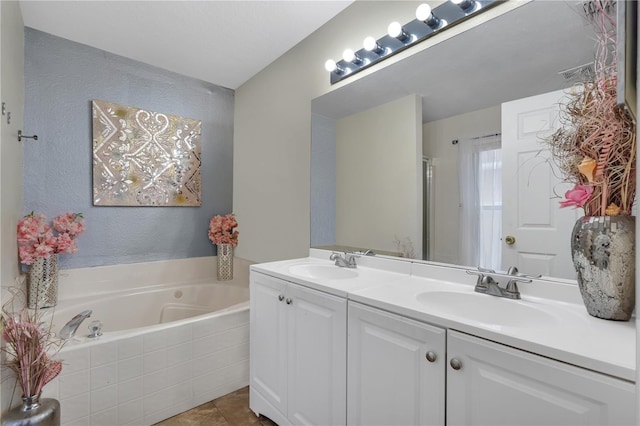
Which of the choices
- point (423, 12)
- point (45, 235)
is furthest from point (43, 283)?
point (423, 12)

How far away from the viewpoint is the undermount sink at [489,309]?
98 cm

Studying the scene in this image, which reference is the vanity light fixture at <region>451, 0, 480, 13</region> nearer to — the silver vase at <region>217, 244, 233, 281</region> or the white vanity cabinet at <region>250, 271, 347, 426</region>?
the white vanity cabinet at <region>250, 271, 347, 426</region>

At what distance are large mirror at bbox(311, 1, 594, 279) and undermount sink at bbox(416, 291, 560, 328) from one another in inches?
7.0

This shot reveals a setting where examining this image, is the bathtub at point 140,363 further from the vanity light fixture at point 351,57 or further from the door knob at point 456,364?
the vanity light fixture at point 351,57

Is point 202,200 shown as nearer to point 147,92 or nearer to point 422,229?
point 147,92

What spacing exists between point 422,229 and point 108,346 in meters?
1.69

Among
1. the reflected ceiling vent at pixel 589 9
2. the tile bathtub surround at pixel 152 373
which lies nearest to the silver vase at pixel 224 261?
the tile bathtub surround at pixel 152 373

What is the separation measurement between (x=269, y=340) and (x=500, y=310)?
1.07 metres

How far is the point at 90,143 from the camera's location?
2305 mm

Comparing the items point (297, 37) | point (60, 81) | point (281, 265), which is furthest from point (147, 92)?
point (281, 265)

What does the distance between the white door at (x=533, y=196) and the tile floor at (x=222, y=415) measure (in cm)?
153

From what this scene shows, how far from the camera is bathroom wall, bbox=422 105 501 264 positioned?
53.6 inches

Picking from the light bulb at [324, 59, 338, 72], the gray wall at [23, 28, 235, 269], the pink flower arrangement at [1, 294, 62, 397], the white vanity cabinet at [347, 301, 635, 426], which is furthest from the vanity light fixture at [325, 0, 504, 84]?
the pink flower arrangement at [1, 294, 62, 397]

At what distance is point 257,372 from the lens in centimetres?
165
